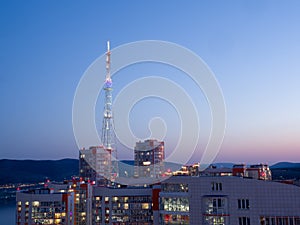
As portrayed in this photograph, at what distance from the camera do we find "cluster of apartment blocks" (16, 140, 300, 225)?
24375 millimetres

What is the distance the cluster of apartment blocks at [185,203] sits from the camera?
80.0ft

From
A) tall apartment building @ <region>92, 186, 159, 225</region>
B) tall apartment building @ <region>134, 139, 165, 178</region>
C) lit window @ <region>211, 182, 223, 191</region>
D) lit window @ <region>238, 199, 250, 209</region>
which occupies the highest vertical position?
tall apartment building @ <region>134, 139, 165, 178</region>

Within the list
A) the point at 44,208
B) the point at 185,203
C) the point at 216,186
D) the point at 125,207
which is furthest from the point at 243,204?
the point at 44,208

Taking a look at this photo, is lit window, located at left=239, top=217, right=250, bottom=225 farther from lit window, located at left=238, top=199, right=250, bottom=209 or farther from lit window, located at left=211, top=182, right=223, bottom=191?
lit window, located at left=211, top=182, right=223, bottom=191

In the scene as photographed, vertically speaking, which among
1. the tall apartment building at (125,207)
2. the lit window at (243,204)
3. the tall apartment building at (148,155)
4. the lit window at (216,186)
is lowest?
Answer: the tall apartment building at (125,207)

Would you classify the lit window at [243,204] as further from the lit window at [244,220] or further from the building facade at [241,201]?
the lit window at [244,220]

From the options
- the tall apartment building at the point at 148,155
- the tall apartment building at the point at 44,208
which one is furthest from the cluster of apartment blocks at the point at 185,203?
the tall apartment building at the point at 148,155

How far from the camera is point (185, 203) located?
33875 mm

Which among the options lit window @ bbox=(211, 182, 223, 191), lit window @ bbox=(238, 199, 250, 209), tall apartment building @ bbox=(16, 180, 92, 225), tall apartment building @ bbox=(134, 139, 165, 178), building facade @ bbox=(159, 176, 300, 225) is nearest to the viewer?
building facade @ bbox=(159, 176, 300, 225)

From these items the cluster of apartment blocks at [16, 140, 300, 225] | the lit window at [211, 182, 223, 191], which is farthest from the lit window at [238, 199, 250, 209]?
the lit window at [211, 182, 223, 191]

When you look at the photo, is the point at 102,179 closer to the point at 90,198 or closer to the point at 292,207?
the point at 90,198

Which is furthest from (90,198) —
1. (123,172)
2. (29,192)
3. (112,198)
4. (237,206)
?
(123,172)

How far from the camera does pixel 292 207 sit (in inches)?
934

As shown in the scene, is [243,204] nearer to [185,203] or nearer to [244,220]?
[244,220]
